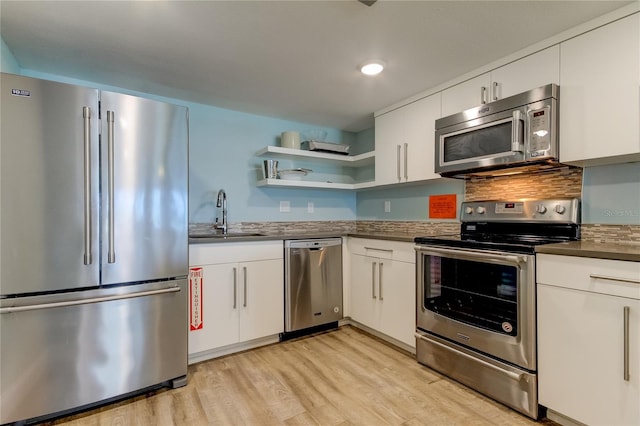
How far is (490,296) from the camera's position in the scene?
1956mm

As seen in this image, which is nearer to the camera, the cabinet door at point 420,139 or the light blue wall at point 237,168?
the cabinet door at point 420,139

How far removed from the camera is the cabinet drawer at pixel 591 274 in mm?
1349

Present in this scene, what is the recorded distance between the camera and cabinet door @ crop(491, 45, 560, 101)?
5.95ft

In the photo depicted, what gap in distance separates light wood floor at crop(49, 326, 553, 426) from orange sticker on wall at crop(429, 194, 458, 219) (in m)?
1.23

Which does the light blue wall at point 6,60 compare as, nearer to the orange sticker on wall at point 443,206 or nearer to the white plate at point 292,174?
the white plate at point 292,174

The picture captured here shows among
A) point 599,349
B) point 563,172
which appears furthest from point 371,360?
point 563,172

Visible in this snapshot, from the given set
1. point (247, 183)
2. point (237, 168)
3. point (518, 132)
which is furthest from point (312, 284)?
point (518, 132)

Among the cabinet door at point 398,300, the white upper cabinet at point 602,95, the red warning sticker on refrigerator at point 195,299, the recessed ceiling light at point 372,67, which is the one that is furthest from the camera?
the cabinet door at point 398,300

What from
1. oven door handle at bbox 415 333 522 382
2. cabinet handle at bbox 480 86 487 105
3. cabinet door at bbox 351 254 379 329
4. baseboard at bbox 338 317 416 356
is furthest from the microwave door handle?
baseboard at bbox 338 317 416 356

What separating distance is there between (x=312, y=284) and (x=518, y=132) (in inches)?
76.1

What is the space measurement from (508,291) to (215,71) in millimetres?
2366

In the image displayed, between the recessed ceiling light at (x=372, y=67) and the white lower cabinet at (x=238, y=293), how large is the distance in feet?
4.88

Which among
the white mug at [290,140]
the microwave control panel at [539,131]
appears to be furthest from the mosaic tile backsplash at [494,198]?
the white mug at [290,140]

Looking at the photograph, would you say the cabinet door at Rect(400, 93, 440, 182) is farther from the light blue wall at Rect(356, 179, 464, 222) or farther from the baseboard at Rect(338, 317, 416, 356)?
the baseboard at Rect(338, 317, 416, 356)
